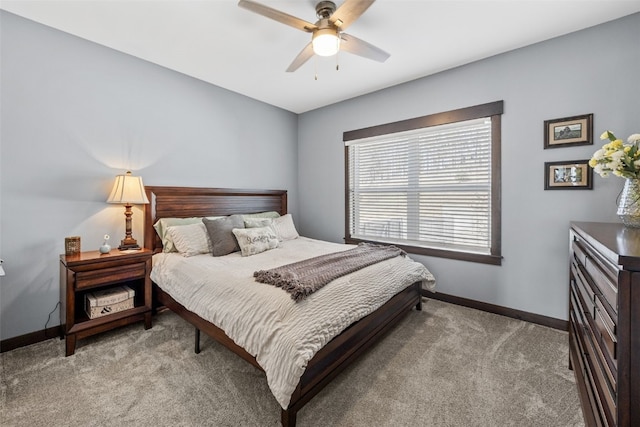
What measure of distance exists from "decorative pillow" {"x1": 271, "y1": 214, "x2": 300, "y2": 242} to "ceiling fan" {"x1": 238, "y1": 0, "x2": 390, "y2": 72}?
6.96ft

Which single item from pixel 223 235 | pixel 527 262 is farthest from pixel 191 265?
pixel 527 262

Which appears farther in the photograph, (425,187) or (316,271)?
(425,187)

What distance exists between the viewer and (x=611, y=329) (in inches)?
38.4

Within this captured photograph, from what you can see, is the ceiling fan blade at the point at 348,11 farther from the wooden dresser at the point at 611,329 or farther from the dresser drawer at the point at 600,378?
the dresser drawer at the point at 600,378

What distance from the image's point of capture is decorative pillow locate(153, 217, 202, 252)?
2881 millimetres

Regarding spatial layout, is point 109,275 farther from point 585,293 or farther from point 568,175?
point 568,175

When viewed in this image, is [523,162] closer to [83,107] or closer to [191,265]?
[191,265]

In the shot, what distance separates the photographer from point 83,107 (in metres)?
2.55

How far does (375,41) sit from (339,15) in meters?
0.85

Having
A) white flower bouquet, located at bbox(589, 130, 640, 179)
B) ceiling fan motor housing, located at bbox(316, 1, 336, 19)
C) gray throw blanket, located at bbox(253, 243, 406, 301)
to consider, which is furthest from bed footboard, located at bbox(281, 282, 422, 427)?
ceiling fan motor housing, located at bbox(316, 1, 336, 19)

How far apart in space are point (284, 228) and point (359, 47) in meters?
2.34

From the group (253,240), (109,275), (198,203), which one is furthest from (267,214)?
(109,275)

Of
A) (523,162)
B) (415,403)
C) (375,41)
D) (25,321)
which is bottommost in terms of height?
(415,403)

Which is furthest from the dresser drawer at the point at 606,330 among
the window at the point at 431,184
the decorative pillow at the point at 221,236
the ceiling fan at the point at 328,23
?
the decorative pillow at the point at 221,236
